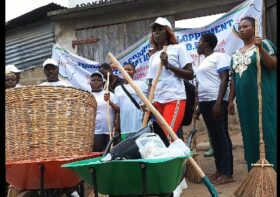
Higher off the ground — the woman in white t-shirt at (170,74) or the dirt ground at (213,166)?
the woman in white t-shirt at (170,74)

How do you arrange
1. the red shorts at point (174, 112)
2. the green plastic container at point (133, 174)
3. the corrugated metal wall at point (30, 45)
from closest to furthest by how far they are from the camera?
1. the green plastic container at point (133, 174)
2. the red shorts at point (174, 112)
3. the corrugated metal wall at point (30, 45)

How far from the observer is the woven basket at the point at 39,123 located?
3.37 metres

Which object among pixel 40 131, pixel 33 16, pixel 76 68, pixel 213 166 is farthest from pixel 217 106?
pixel 33 16

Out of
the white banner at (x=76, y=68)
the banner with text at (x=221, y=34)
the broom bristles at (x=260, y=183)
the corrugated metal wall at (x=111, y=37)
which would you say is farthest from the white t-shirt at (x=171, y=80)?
the corrugated metal wall at (x=111, y=37)

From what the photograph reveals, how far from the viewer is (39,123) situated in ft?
11.1

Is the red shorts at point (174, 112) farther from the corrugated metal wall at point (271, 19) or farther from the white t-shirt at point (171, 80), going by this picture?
the corrugated metal wall at point (271, 19)

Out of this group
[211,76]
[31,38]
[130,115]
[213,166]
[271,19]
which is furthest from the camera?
[31,38]

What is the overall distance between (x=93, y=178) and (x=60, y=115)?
0.82m

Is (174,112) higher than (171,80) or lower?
lower

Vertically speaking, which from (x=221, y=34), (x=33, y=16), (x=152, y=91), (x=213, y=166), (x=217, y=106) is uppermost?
(x=33, y=16)

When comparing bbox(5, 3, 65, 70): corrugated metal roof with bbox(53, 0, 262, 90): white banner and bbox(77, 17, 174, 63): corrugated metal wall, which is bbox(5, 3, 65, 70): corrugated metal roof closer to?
bbox(77, 17, 174, 63): corrugated metal wall

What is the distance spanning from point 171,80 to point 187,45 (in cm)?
309

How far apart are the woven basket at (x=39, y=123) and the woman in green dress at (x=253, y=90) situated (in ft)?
5.79

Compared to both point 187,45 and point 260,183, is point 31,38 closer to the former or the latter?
point 187,45
